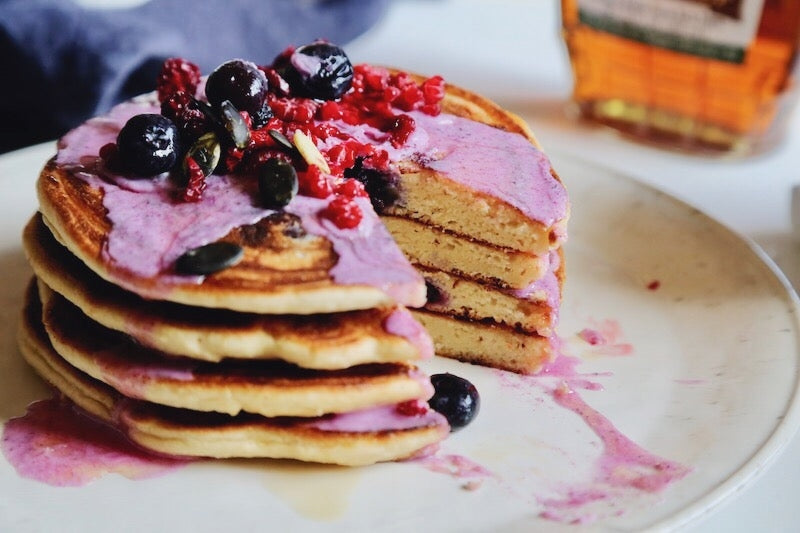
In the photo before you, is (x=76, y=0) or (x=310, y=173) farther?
(x=76, y=0)

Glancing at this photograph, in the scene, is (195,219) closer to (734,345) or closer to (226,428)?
(226,428)

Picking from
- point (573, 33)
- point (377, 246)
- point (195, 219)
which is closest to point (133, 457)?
point (195, 219)

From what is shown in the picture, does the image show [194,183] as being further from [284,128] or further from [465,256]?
[465,256]

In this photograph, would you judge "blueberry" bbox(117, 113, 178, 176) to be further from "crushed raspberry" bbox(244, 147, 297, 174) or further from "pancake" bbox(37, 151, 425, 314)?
"crushed raspberry" bbox(244, 147, 297, 174)

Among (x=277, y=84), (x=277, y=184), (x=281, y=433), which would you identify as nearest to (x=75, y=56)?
(x=277, y=84)

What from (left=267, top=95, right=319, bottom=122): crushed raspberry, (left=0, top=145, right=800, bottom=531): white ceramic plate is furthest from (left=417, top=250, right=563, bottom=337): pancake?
(left=267, top=95, right=319, bottom=122): crushed raspberry

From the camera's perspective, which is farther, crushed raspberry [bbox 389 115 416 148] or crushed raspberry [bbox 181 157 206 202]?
crushed raspberry [bbox 389 115 416 148]
